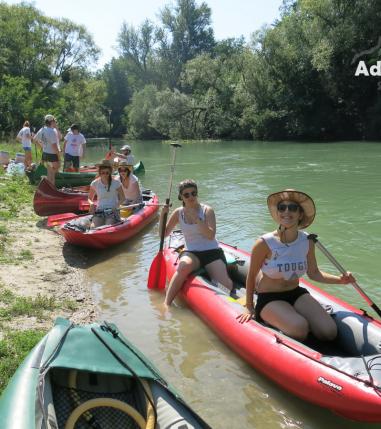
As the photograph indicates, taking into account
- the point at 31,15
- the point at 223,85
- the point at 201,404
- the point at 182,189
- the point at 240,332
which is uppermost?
the point at 31,15

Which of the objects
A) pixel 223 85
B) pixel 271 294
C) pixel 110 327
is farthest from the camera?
pixel 223 85

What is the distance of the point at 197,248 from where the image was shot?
5.30m

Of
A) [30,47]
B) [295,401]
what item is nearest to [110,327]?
[295,401]

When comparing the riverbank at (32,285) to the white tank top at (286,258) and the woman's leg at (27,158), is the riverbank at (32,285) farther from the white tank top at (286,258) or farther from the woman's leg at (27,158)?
the woman's leg at (27,158)

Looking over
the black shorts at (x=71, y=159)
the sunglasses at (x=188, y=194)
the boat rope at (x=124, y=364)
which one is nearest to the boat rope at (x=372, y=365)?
the boat rope at (x=124, y=364)

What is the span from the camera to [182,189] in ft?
16.8

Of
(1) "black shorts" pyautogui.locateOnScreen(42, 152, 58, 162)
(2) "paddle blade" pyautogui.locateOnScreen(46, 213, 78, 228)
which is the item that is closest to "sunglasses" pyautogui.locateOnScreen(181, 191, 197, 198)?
(2) "paddle blade" pyautogui.locateOnScreen(46, 213, 78, 228)

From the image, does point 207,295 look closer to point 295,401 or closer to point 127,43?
point 295,401

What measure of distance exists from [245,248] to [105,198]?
2345mm

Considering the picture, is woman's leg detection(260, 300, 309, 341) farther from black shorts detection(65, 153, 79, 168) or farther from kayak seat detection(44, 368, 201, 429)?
black shorts detection(65, 153, 79, 168)

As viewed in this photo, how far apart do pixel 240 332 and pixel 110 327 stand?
4.00 ft

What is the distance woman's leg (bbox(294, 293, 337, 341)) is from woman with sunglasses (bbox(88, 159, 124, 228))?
169 inches

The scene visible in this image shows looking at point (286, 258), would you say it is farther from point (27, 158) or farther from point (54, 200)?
point (27, 158)

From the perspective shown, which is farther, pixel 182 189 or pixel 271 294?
pixel 182 189
